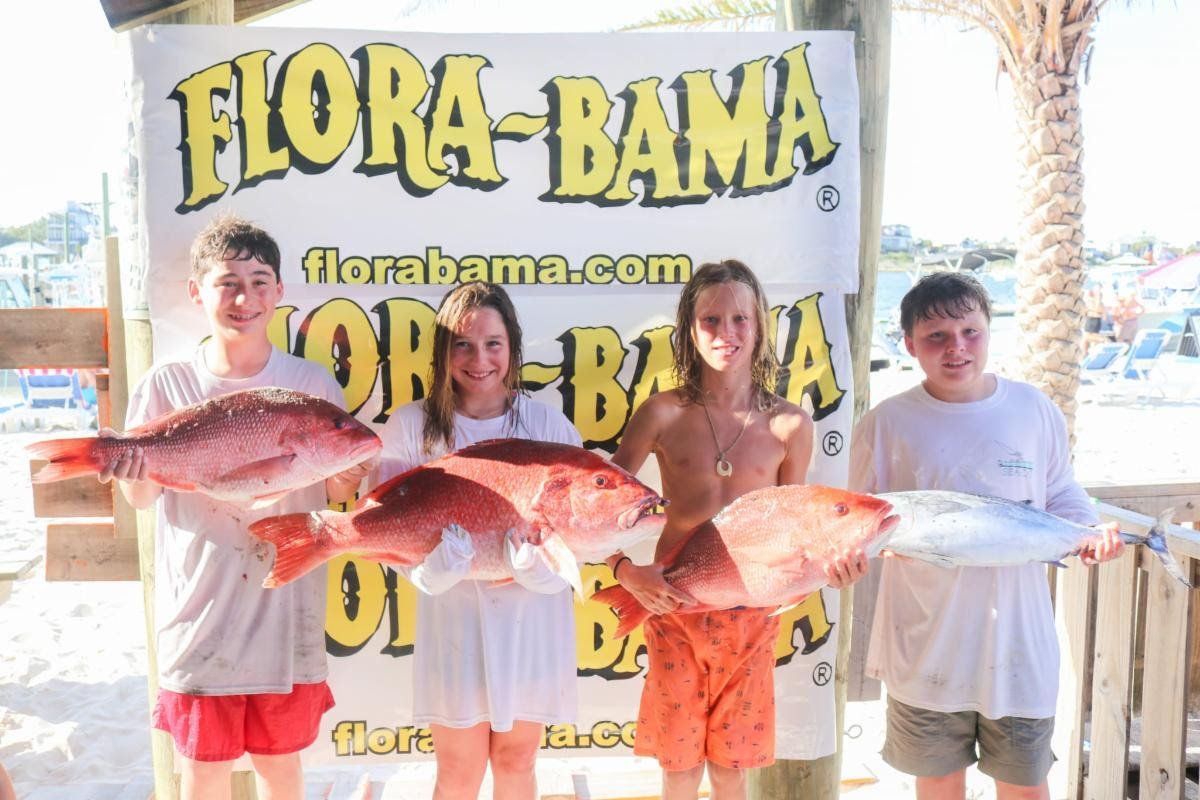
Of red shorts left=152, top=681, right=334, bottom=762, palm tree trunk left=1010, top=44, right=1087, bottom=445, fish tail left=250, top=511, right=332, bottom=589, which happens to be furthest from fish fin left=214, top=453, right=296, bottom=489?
palm tree trunk left=1010, top=44, right=1087, bottom=445

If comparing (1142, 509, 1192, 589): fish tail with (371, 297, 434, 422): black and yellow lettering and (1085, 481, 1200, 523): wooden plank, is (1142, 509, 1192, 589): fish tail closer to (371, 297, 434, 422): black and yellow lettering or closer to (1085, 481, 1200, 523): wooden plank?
(1085, 481, 1200, 523): wooden plank

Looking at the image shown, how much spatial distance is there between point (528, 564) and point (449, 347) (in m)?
0.77

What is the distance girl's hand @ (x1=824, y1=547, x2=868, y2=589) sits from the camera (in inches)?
92.2

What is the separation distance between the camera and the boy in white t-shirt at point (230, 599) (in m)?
2.70

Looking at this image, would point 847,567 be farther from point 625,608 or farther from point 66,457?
point 66,457

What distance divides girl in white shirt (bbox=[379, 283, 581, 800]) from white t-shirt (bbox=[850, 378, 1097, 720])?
1109 mm

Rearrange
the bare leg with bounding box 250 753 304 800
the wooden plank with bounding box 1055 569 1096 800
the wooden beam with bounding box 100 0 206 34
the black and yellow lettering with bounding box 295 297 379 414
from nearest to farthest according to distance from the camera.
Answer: the bare leg with bounding box 250 753 304 800
the wooden beam with bounding box 100 0 206 34
the black and yellow lettering with bounding box 295 297 379 414
the wooden plank with bounding box 1055 569 1096 800

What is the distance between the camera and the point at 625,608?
2627 millimetres

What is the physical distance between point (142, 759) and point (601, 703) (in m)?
2.51

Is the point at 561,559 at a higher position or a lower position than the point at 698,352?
lower

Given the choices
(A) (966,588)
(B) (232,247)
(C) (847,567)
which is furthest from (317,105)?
(A) (966,588)

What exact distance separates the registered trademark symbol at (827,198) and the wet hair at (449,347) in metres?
1.37

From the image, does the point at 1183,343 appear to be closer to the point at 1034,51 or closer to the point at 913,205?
the point at 1034,51

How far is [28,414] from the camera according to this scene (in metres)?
16.6
